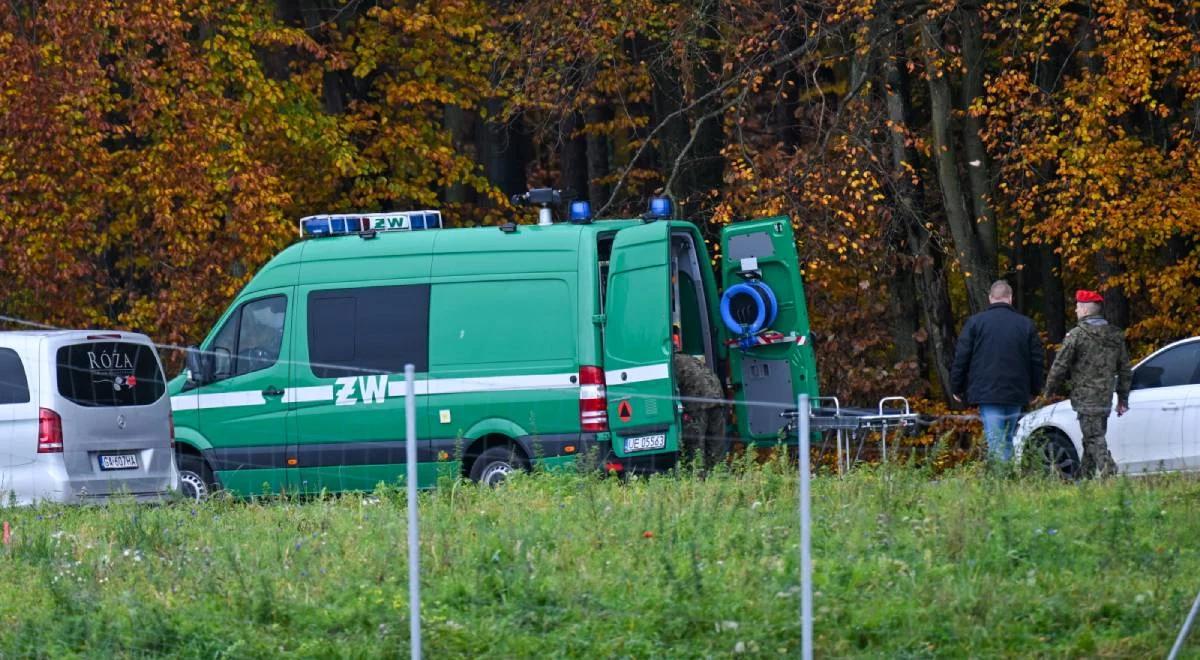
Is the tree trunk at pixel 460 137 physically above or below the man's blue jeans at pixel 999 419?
above

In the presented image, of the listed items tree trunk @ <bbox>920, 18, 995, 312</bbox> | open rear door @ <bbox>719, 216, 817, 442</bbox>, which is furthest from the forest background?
open rear door @ <bbox>719, 216, 817, 442</bbox>

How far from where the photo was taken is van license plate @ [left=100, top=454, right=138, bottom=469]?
48.5 feet

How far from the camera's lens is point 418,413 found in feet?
48.2

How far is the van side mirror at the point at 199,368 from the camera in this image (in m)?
15.8

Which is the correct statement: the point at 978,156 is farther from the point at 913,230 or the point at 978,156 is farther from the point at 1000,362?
the point at 1000,362

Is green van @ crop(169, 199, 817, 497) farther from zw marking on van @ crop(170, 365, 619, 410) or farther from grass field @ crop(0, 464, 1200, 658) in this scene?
grass field @ crop(0, 464, 1200, 658)

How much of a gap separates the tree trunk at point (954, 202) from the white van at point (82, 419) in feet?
33.2

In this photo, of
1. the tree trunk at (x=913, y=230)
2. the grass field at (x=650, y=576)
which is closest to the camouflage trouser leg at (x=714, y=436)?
the grass field at (x=650, y=576)

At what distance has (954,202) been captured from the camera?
21.9 m

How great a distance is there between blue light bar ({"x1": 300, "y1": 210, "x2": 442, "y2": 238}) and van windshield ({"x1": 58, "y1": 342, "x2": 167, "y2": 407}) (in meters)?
1.70

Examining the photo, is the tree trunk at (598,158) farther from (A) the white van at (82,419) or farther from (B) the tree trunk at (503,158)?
(A) the white van at (82,419)

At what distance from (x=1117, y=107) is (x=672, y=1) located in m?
5.60

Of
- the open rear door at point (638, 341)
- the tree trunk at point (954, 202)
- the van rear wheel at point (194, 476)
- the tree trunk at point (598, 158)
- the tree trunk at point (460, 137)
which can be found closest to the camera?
the open rear door at point (638, 341)

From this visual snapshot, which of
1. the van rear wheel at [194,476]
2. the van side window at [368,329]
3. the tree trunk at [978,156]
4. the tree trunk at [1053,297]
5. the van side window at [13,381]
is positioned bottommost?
the van rear wheel at [194,476]
